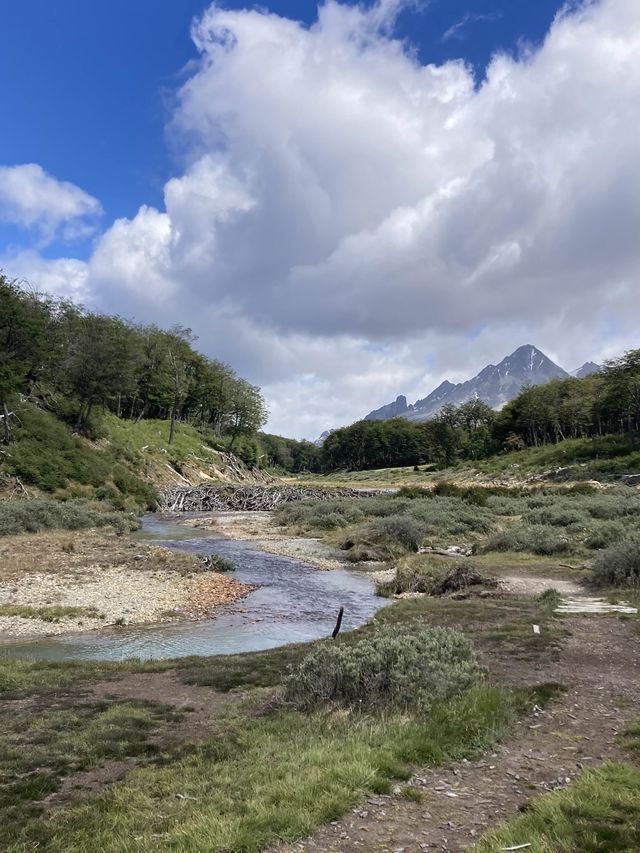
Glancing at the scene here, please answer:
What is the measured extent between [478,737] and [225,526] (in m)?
39.3

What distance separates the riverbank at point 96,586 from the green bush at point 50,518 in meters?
2.22

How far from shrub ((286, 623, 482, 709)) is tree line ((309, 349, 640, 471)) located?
77367 mm

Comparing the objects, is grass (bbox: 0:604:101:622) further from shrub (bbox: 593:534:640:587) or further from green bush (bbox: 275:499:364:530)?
green bush (bbox: 275:499:364:530)

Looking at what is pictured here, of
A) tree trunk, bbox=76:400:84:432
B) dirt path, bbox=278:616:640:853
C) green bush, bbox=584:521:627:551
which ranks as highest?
tree trunk, bbox=76:400:84:432

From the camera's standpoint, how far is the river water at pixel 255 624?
49.3 feet

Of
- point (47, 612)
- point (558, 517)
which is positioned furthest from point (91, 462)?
point (558, 517)

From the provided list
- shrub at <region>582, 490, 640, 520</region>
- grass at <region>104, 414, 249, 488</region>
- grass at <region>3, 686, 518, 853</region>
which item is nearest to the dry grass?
grass at <region>3, 686, 518, 853</region>

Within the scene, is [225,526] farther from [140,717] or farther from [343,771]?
[343,771]

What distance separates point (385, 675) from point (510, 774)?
9.15ft

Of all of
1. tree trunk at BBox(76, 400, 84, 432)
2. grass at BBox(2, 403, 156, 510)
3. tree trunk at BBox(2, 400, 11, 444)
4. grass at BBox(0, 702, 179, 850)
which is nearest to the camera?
grass at BBox(0, 702, 179, 850)

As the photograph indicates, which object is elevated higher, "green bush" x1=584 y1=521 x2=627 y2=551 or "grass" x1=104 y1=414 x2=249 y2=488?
"grass" x1=104 y1=414 x2=249 y2=488

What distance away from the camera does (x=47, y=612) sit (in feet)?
57.7

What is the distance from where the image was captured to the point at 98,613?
706 inches

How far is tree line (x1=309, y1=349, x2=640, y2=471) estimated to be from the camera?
8681 cm
